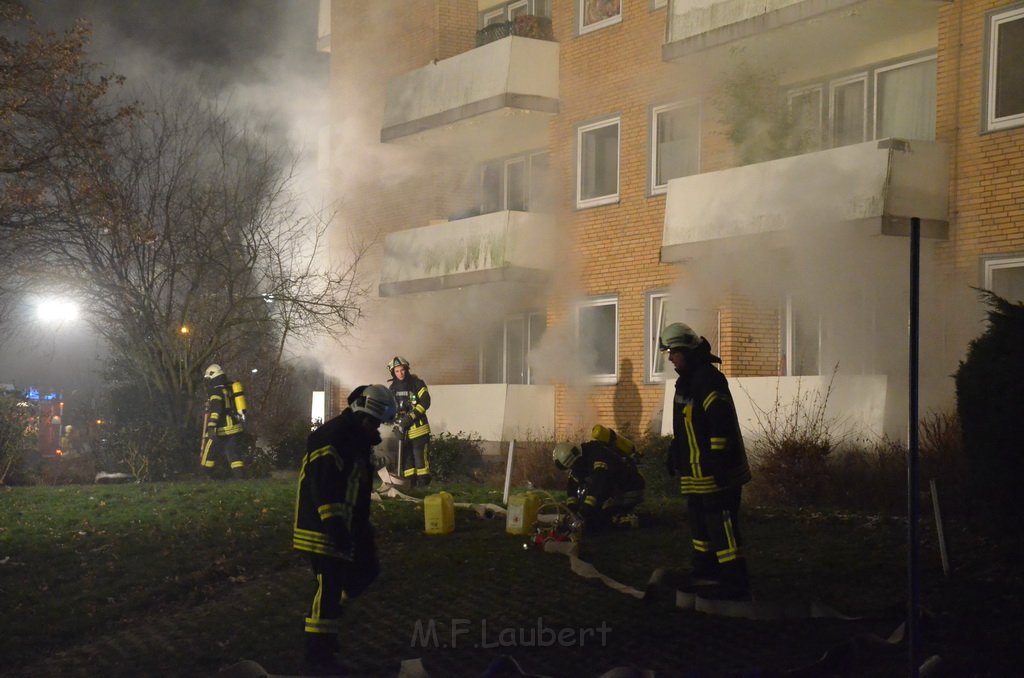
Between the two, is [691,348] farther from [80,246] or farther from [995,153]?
[80,246]

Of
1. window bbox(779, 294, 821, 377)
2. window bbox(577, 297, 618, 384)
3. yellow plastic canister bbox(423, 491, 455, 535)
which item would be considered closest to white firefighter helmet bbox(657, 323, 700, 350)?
yellow plastic canister bbox(423, 491, 455, 535)

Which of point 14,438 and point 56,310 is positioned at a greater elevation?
point 56,310

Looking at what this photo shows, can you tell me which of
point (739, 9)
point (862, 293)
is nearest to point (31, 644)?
point (862, 293)

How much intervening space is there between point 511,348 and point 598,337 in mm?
3769

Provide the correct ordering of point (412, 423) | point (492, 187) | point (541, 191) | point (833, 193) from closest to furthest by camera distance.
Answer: point (833, 193), point (412, 423), point (541, 191), point (492, 187)

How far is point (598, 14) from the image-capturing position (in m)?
20.2

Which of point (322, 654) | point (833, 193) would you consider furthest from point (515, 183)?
point (322, 654)

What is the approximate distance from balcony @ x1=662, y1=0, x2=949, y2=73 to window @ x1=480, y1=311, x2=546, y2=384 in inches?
276

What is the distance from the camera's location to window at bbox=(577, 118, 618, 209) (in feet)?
65.9

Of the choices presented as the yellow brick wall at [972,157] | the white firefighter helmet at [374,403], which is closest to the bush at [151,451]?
the yellow brick wall at [972,157]

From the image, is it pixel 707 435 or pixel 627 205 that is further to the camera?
pixel 627 205

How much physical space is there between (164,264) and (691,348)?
14.8m

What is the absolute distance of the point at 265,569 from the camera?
35.8ft

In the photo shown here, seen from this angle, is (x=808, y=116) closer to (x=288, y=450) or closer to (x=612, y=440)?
(x=612, y=440)
